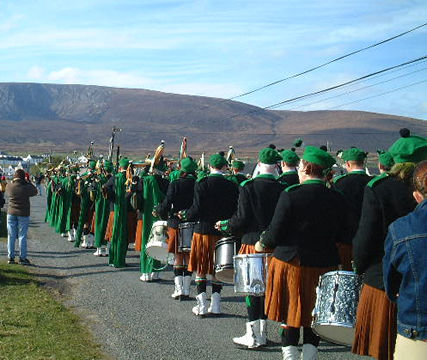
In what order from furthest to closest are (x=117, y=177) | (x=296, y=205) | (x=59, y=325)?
(x=117, y=177) < (x=59, y=325) < (x=296, y=205)

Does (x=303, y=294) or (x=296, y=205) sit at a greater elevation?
(x=296, y=205)

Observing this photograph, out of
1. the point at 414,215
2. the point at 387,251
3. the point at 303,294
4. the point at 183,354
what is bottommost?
the point at 183,354

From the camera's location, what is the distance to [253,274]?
6.07m

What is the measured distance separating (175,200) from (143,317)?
1959 mm

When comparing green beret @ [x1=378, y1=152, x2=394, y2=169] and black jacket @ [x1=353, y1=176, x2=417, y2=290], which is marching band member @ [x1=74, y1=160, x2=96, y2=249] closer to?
green beret @ [x1=378, y1=152, x2=394, y2=169]

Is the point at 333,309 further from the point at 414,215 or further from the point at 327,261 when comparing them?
the point at 414,215

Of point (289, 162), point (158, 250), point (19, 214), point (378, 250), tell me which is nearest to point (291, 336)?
point (378, 250)

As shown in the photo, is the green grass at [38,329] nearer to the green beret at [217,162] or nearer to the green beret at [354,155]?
the green beret at [217,162]

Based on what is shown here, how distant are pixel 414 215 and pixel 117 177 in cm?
969

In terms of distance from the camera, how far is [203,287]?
8.17 m

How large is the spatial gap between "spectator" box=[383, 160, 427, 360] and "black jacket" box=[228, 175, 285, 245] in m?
3.26

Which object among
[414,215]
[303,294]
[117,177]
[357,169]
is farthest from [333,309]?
[117,177]

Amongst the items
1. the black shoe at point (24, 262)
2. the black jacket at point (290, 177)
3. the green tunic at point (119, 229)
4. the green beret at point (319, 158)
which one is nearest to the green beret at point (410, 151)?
the green beret at point (319, 158)

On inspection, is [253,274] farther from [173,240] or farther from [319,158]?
[173,240]
